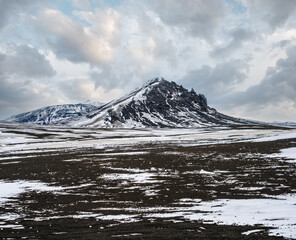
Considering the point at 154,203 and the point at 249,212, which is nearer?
the point at 249,212

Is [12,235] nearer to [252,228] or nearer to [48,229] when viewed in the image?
[48,229]

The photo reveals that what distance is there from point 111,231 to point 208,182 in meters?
12.2

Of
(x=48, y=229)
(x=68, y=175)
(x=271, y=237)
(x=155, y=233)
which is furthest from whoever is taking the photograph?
(x=68, y=175)

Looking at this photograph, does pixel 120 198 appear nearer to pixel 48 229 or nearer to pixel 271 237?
pixel 48 229

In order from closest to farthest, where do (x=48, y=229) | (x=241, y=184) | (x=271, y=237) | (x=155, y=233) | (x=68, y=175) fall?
(x=271, y=237), (x=155, y=233), (x=48, y=229), (x=241, y=184), (x=68, y=175)

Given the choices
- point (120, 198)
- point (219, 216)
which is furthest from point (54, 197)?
point (219, 216)

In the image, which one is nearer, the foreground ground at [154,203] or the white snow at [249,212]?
the foreground ground at [154,203]

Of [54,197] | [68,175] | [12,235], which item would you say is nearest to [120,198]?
[54,197]

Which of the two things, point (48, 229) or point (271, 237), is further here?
point (48, 229)

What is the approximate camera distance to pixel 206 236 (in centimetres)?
1013

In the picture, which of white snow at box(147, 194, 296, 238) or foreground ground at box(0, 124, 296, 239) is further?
white snow at box(147, 194, 296, 238)

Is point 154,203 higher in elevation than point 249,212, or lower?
lower

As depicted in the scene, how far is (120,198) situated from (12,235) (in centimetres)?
773

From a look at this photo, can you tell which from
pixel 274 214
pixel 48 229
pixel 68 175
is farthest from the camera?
pixel 68 175
